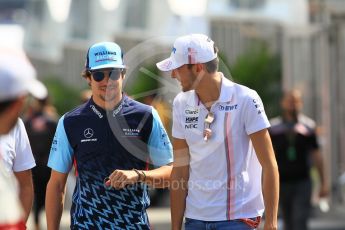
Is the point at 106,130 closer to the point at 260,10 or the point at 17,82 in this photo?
the point at 17,82

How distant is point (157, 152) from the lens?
6.66 meters

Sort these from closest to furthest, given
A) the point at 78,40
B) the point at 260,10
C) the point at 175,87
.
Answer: the point at 175,87 → the point at 260,10 → the point at 78,40

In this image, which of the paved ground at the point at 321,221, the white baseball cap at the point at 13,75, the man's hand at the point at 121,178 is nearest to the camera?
the white baseball cap at the point at 13,75

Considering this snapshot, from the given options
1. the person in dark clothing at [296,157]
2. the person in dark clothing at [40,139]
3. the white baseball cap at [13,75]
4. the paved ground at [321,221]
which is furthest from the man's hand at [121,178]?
the paved ground at [321,221]

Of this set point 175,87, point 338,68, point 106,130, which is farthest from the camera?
point 338,68

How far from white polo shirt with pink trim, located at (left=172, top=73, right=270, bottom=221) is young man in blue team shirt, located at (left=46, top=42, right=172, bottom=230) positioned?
0.76 ft

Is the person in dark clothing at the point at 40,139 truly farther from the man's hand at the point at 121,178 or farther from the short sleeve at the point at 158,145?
the man's hand at the point at 121,178

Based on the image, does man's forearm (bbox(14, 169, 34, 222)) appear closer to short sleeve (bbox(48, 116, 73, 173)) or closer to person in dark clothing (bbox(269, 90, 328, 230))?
short sleeve (bbox(48, 116, 73, 173))

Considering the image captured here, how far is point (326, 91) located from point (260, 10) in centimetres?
451

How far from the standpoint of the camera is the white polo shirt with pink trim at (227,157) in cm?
652

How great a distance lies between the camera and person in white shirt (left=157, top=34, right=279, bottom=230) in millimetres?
6477

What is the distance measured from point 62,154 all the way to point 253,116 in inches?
46.1

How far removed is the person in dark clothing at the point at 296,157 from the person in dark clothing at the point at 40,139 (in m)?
2.73

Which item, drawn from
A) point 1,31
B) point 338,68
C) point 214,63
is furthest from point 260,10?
point 1,31
